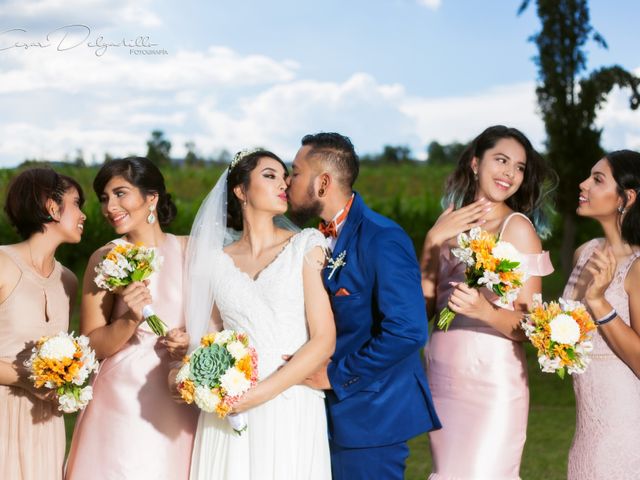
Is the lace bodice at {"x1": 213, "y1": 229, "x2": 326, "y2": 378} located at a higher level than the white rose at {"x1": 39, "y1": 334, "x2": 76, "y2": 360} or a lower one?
higher

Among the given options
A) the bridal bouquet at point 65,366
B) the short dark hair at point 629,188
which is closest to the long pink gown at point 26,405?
the bridal bouquet at point 65,366

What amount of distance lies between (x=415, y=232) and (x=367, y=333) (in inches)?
719

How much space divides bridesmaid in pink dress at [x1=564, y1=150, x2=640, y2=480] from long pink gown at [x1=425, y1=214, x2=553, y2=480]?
0.35m

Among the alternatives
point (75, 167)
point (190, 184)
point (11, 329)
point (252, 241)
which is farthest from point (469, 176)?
point (190, 184)

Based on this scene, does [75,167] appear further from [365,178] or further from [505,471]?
[505,471]

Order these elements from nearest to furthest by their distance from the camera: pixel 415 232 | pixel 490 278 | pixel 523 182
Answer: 1. pixel 490 278
2. pixel 523 182
3. pixel 415 232

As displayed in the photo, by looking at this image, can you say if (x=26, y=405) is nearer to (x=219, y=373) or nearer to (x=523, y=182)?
(x=219, y=373)

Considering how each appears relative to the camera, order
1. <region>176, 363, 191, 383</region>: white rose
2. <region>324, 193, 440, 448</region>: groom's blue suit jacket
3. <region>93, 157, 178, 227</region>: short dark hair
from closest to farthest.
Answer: <region>176, 363, 191, 383</region>: white rose < <region>324, 193, 440, 448</region>: groom's blue suit jacket < <region>93, 157, 178, 227</region>: short dark hair

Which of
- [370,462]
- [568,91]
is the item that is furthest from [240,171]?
[568,91]

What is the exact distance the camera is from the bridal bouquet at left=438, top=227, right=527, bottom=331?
14.2ft

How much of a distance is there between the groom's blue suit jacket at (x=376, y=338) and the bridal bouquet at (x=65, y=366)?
4.21ft

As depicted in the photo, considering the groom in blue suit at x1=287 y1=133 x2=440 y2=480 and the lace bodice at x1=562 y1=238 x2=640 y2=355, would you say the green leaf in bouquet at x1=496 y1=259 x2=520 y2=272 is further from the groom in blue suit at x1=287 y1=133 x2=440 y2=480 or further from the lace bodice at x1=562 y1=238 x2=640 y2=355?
the lace bodice at x1=562 y1=238 x2=640 y2=355

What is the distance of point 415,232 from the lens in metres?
22.5

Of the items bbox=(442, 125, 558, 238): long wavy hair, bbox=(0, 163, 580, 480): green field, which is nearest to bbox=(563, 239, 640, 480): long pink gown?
bbox=(442, 125, 558, 238): long wavy hair
